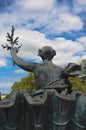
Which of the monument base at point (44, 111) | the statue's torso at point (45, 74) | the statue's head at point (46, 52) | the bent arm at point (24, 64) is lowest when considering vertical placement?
the monument base at point (44, 111)

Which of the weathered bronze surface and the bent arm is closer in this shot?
the weathered bronze surface

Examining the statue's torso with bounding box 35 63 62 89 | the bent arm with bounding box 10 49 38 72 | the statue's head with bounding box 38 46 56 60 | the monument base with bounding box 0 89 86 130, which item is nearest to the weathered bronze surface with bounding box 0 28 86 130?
the monument base with bounding box 0 89 86 130

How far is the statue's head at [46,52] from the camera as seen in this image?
10.5 metres

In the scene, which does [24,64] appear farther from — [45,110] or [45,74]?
[45,110]

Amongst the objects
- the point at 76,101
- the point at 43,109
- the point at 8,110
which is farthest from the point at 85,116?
the point at 8,110

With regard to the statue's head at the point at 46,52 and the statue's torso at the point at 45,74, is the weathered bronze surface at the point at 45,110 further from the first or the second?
the statue's head at the point at 46,52

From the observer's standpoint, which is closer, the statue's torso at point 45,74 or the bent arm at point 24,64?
the statue's torso at point 45,74

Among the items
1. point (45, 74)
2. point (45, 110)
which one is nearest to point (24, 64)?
point (45, 74)

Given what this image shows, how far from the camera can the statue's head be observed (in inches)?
415

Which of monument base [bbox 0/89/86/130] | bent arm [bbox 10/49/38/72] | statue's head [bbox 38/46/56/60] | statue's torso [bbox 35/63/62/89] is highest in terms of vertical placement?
statue's head [bbox 38/46/56/60]

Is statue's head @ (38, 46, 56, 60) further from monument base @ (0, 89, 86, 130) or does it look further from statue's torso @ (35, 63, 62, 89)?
monument base @ (0, 89, 86, 130)

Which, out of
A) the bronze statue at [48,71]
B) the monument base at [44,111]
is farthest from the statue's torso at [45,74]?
the monument base at [44,111]

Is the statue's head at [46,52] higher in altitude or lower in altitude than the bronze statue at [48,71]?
higher

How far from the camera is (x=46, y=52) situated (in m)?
10.5
